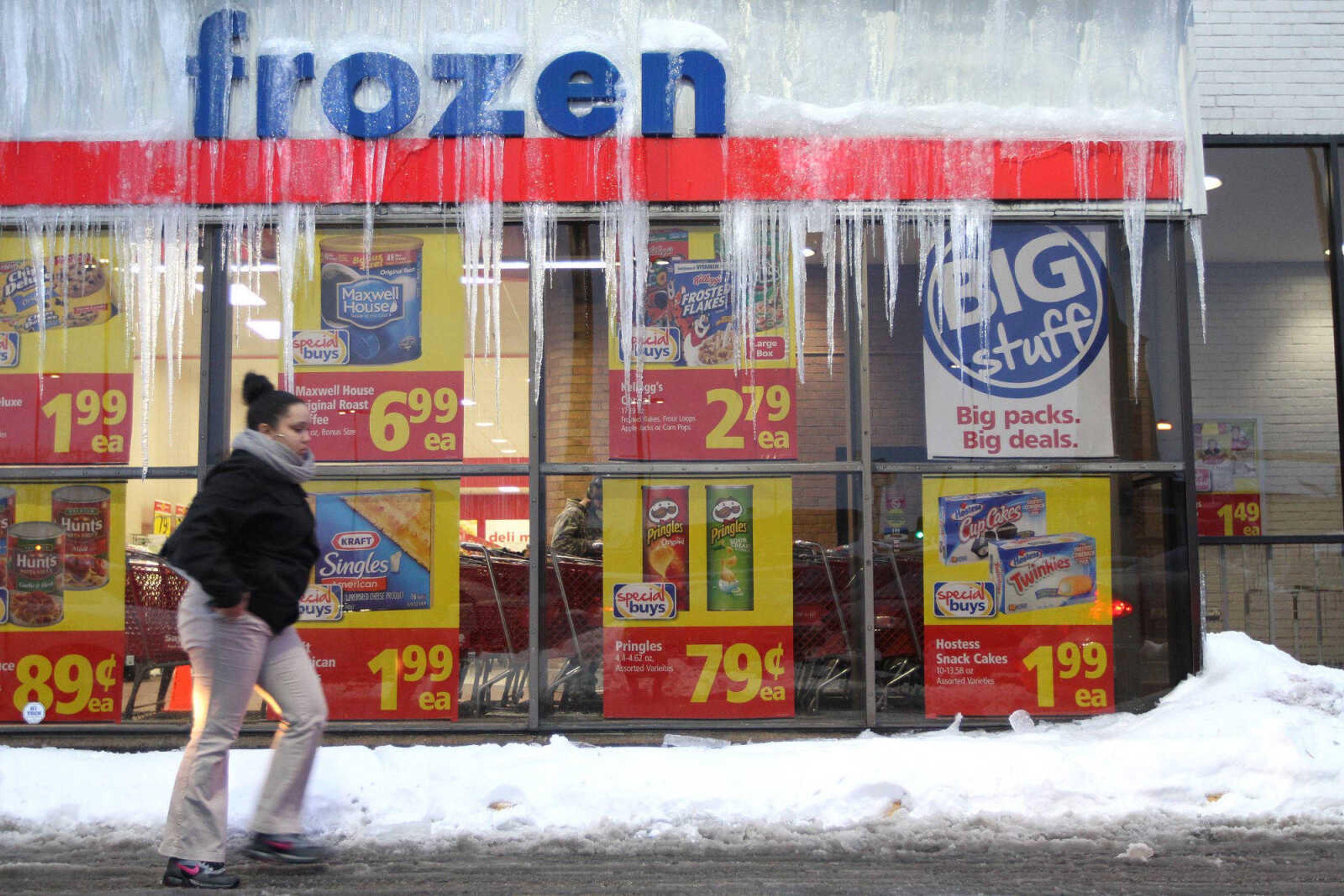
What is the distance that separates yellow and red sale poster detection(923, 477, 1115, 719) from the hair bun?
12.5ft

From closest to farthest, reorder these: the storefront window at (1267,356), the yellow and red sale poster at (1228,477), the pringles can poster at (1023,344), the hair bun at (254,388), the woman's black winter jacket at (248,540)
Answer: the woman's black winter jacket at (248,540) < the hair bun at (254,388) < the pringles can poster at (1023,344) < the storefront window at (1267,356) < the yellow and red sale poster at (1228,477)

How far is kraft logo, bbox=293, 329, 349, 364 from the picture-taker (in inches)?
261

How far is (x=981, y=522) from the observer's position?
6637 millimetres

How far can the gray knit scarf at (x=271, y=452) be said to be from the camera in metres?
4.25

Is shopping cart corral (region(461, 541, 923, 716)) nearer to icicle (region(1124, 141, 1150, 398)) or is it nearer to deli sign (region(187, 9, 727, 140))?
icicle (region(1124, 141, 1150, 398))

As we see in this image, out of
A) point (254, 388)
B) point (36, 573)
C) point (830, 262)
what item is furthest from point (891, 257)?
point (36, 573)

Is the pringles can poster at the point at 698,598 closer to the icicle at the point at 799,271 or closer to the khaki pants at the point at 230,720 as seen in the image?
the icicle at the point at 799,271

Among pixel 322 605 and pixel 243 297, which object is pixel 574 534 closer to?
pixel 322 605

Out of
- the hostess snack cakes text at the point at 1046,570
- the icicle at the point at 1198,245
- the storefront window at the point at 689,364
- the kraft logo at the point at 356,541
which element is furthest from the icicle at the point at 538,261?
the icicle at the point at 1198,245

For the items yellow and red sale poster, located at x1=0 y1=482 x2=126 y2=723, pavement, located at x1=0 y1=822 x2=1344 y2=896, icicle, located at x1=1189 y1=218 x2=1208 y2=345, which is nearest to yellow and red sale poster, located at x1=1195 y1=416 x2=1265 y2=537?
icicle, located at x1=1189 y1=218 x2=1208 y2=345

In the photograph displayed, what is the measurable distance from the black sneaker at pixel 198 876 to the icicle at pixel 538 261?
3.21 metres

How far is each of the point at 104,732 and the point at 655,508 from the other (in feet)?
11.1

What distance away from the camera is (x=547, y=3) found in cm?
662

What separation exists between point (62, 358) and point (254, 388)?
3.01 m
